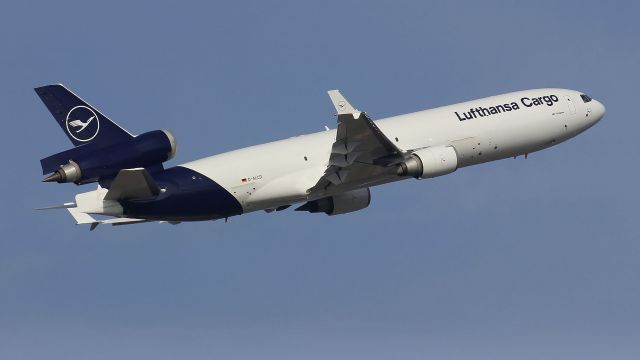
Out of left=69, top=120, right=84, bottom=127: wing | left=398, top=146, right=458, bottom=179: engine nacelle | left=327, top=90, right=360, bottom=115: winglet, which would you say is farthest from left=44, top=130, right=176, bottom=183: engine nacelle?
left=398, top=146, right=458, bottom=179: engine nacelle

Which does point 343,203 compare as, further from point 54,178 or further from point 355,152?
point 54,178

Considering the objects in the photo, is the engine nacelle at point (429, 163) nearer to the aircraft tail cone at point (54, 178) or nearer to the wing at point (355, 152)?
the wing at point (355, 152)

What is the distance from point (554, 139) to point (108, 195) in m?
22.6

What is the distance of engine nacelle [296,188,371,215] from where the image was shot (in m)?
59.7

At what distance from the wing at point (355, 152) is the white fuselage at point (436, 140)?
29.3 inches

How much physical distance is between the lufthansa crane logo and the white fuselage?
182 inches

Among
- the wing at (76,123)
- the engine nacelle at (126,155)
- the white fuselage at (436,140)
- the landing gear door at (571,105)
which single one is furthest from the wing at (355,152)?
the landing gear door at (571,105)

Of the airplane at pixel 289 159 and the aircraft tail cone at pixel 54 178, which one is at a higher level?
the airplane at pixel 289 159

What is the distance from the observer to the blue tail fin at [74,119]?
52250 mm

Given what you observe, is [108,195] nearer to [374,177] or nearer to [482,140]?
[374,177]

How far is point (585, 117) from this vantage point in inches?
2473

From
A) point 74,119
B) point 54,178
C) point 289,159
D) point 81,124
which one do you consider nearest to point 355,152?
point 289,159

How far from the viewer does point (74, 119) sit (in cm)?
5234

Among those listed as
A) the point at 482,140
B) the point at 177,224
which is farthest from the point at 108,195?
the point at 482,140
